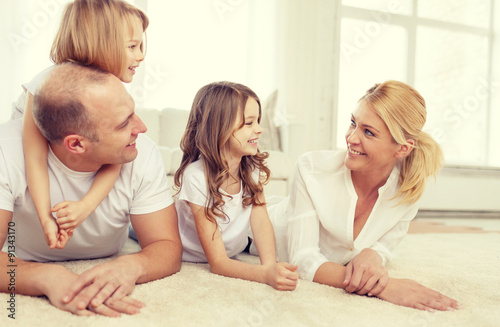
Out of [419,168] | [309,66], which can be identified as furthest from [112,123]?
[309,66]

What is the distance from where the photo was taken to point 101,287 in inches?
40.6

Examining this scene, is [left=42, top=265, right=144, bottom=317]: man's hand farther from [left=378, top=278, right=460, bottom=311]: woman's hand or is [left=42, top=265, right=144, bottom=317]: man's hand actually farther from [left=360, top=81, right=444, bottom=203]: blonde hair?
[left=360, top=81, right=444, bottom=203]: blonde hair

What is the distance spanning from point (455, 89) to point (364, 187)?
174 inches

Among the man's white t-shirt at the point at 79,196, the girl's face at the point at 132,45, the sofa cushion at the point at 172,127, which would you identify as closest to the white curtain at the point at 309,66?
the sofa cushion at the point at 172,127

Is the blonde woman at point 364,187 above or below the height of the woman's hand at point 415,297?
above

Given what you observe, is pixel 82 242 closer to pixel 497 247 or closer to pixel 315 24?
pixel 497 247

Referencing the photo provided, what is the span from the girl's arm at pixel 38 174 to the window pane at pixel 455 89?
194 inches

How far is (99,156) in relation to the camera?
125cm

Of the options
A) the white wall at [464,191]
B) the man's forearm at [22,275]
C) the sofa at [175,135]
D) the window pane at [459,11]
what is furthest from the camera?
the window pane at [459,11]

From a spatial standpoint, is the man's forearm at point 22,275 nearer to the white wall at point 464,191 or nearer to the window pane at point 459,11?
the white wall at point 464,191

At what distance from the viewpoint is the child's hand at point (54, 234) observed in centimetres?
109

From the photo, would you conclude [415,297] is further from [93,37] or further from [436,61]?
[436,61]

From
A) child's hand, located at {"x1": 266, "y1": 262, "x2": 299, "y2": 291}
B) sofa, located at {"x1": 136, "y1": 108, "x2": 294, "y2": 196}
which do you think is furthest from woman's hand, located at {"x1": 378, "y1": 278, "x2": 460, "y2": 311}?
sofa, located at {"x1": 136, "y1": 108, "x2": 294, "y2": 196}

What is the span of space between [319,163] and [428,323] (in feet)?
2.49
